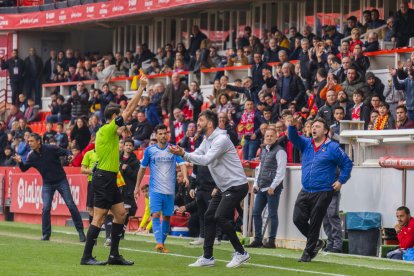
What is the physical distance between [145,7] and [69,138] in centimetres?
665

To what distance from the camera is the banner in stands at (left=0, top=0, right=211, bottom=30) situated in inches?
1463

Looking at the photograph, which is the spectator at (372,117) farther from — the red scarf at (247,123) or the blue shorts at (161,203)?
the blue shorts at (161,203)

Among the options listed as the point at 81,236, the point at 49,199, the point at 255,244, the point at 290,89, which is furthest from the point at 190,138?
the point at 255,244

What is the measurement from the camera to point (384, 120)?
69.4ft

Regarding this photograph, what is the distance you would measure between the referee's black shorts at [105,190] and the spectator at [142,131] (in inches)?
516

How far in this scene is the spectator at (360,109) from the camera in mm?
21969

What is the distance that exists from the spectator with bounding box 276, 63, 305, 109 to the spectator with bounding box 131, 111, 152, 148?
511cm

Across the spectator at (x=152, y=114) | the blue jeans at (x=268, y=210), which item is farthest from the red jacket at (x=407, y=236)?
the spectator at (x=152, y=114)

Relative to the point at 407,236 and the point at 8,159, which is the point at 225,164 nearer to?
the point at 407,236

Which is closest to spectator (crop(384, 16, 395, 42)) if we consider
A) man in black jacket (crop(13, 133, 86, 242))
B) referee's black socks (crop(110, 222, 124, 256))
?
man in black jacket (crop(13, 133, 86, 242))

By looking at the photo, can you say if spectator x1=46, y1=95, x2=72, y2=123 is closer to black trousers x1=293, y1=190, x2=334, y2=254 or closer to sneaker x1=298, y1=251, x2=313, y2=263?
black trousers x1=293, y1=190, x2=334, y2=254

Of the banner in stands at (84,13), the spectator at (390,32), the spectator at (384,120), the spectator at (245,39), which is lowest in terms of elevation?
the spectator at (384,120)

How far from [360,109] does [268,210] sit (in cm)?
304

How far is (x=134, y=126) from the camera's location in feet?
98.6
